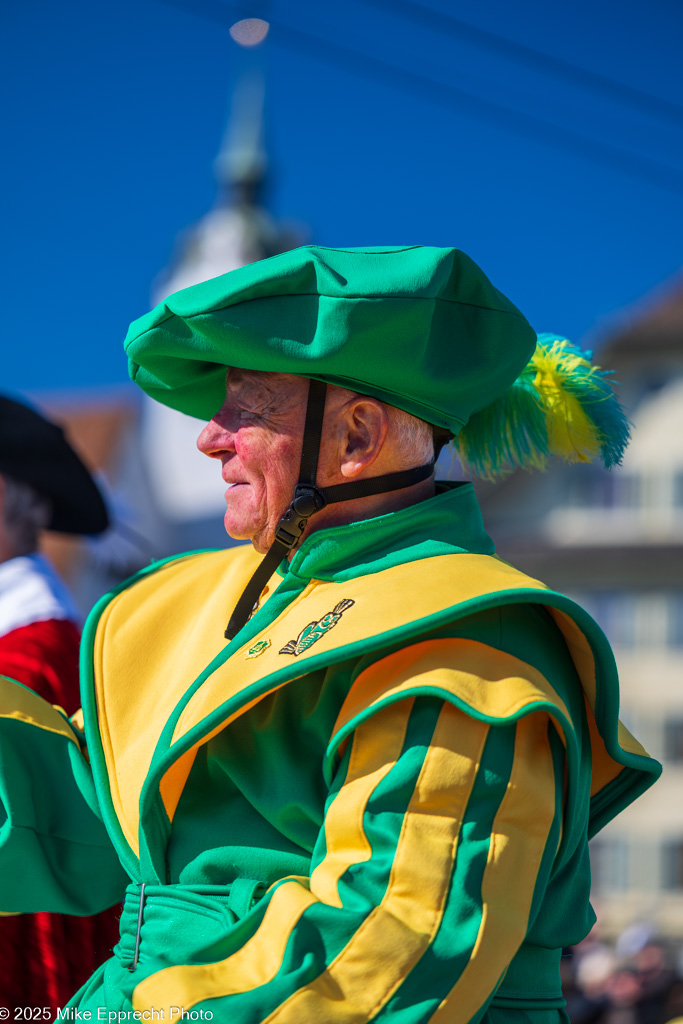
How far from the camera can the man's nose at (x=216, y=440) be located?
189 centimetres

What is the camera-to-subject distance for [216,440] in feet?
6.23

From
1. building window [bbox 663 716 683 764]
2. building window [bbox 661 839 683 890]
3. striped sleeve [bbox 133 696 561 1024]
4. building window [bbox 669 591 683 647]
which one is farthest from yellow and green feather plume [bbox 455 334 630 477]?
building window [bbox 661 839 683 890]

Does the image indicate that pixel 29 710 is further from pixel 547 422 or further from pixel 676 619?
pixel 676 619

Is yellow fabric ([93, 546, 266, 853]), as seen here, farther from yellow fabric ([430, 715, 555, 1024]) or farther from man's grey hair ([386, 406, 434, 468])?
yellow fabric ([430, 715, 555, 1024])

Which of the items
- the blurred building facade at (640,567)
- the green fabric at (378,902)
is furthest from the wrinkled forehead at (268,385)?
the blurred building facade at (640,567)

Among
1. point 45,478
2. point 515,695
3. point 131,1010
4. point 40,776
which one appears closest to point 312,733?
point 515,695

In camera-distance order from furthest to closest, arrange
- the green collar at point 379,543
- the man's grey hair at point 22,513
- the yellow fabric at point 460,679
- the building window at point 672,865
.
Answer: the building window at point 672,865
the man's grey hair at point 22,513
the green collar at point 379,543
the yellow fabric at point 460,679

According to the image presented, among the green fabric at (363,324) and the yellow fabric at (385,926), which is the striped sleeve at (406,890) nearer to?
the yellow fabric at (385,926)

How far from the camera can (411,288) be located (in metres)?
1.69

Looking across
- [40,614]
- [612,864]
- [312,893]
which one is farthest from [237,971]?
[612,864]

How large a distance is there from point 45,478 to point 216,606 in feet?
3.93

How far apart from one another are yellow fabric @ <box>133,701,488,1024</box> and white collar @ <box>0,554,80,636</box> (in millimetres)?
1684

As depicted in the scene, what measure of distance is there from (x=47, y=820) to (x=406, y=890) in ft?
2.83

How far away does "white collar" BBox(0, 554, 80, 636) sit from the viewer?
296 centimetres
